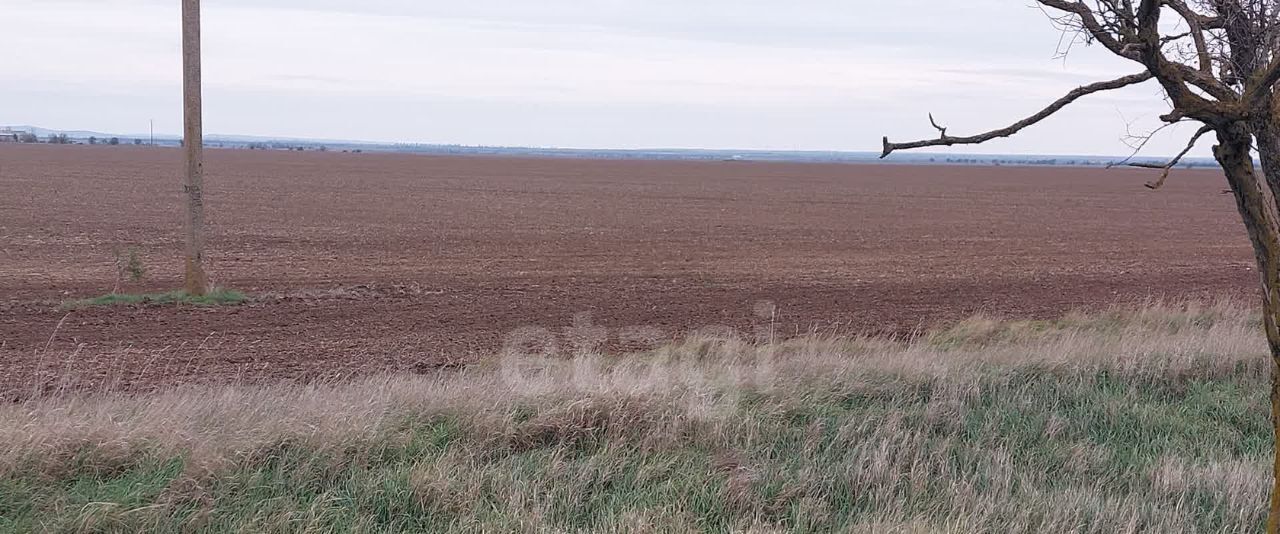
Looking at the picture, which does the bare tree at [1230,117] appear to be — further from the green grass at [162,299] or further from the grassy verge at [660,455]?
the green grass at [162,299]

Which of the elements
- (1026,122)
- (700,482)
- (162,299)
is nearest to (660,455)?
(700,482)

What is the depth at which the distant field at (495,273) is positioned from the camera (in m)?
12.2

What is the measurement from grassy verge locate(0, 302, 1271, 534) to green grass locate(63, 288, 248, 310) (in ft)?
25.0

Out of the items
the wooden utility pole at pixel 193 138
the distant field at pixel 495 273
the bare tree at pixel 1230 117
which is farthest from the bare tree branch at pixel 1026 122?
the wooden utility pole at pixel 193 138

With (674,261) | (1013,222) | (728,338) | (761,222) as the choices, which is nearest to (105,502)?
(728,338)

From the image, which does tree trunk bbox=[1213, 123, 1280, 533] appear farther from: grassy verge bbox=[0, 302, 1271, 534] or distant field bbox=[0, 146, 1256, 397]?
distant field bbox=[0, 146, 1256, 397]

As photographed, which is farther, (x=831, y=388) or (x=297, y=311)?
(x=297, y=311)

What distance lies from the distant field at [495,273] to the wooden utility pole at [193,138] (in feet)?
2.87

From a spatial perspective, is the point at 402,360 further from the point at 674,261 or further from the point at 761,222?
the point at 761,222

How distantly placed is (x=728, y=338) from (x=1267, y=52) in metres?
8.02

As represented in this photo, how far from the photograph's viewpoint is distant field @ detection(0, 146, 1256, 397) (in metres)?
12.2

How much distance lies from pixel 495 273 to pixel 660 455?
15.1 metres

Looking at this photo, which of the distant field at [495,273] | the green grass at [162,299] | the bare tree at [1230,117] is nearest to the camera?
the bare tree at [1230,117]

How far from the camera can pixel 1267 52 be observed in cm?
531
